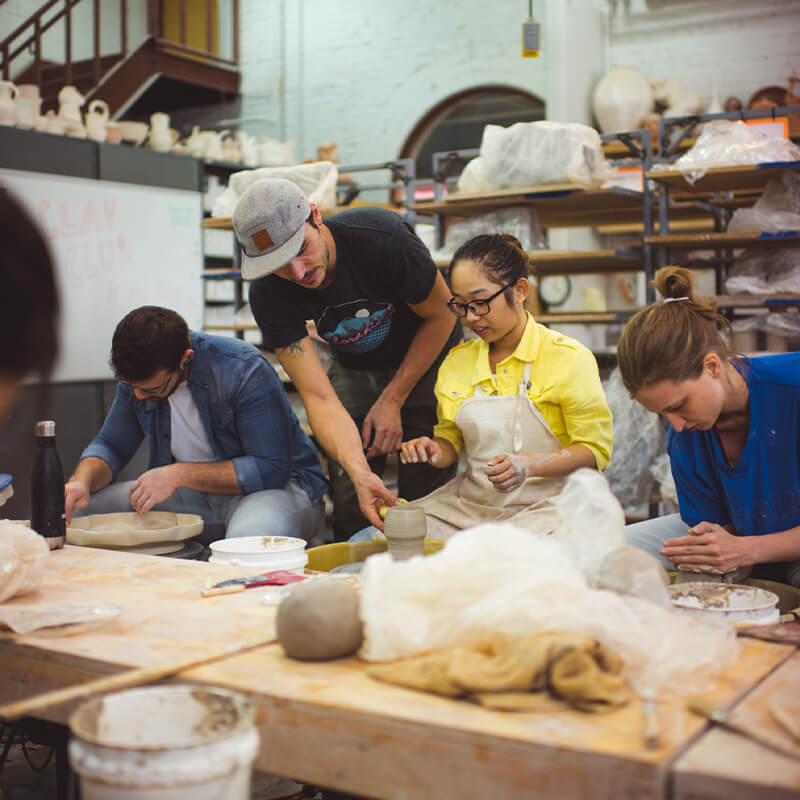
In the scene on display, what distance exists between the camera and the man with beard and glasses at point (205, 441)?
8.73 ft

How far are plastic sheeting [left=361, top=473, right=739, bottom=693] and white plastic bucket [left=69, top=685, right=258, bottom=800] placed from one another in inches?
10.1

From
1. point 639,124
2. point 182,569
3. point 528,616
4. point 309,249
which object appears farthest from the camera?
point 639,124

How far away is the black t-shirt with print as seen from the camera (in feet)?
8.84

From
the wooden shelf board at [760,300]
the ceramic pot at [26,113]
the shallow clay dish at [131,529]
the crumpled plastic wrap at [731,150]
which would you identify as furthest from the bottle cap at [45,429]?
the ceramic pot at [26,113]

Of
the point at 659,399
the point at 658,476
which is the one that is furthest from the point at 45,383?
→ the point at 658,476

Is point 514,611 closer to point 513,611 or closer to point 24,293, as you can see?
point 513,611

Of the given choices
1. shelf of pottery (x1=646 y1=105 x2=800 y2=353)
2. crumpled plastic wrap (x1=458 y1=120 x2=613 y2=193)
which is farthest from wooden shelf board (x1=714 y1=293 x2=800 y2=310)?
crumpled plastic wrap (x1=458 y1=120 x2=613 y2=193)

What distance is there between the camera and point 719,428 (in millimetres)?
2096

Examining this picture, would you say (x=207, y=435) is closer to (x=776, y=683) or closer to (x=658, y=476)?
(x=776, y=683)

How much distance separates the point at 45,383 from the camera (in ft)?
3.26

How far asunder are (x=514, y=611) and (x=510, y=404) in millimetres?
1424

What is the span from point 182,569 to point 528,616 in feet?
2.97

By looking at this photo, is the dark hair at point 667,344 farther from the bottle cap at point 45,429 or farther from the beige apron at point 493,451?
the bottle cap at point 45,429

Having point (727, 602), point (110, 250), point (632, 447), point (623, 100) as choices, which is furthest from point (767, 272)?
point (110, 250)
